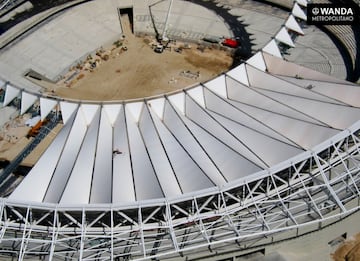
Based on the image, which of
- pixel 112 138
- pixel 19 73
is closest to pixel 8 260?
pixel 112 138

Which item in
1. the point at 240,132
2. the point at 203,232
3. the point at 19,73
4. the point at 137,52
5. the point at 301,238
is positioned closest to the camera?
the point at 203,232

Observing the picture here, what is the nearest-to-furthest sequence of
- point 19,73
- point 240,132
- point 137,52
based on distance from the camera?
point 240,132 < point 19,73 < point 137,52

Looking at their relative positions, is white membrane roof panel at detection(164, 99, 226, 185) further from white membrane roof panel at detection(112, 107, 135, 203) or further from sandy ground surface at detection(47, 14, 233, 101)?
sandy ground surface at detection(47, 14, 233, 101)

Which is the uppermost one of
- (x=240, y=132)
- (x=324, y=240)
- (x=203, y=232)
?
(x=240, y=132)

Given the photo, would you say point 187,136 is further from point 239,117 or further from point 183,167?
point 239,117

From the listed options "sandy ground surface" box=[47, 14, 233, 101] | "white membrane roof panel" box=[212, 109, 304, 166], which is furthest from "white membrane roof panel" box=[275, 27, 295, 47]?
"white membrane roof panel" box=[212, 109, 304, 166]

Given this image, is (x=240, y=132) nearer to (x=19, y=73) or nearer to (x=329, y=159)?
(x=329, y=159)

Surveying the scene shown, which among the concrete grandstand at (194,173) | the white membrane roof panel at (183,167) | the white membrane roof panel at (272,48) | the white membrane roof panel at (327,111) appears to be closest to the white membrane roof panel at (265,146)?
the concrete grandstand at (194,173)
